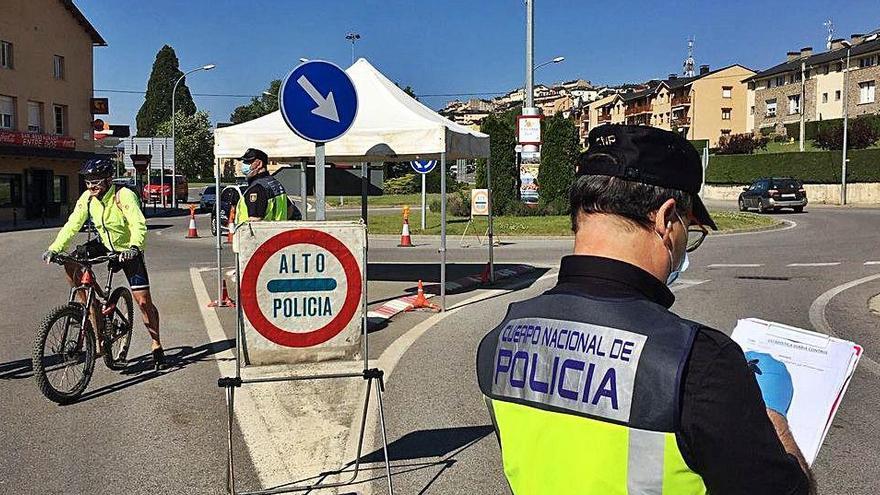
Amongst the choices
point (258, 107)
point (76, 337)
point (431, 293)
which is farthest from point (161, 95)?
point (76, 337)

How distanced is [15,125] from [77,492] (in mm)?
39970

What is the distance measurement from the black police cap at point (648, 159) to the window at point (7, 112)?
4254 cm

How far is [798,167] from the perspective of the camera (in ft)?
175

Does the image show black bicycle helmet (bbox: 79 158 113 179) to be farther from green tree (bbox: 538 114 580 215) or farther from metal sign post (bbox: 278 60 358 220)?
green tree (bbox: 538 114 580 215)

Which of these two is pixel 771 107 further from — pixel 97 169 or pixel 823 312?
pixel 97 169

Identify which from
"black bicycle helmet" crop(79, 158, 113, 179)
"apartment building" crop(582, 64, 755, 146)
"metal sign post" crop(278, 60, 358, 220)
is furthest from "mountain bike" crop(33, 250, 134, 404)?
"apartment building" crop(582, 64, 755, 146)

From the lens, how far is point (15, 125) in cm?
4000

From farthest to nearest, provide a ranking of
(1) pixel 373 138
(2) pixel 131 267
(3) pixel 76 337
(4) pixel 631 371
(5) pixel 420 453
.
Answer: (1) pixel 373 138 < (2) pixel 131 267 < (3) pixel 76 337 < (5) pixel 420 453 < (4) pixel 631 371

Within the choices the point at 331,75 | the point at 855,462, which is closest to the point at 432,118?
the point at 331,75

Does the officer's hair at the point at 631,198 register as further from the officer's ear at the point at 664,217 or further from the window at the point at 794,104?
the window at the point at 794,104

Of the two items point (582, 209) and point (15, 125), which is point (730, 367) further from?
point (15, 125)

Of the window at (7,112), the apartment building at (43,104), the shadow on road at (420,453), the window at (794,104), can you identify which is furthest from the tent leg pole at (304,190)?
the window at (794,104)

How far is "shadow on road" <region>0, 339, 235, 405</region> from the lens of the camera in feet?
23.9

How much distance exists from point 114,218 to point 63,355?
1337mm
